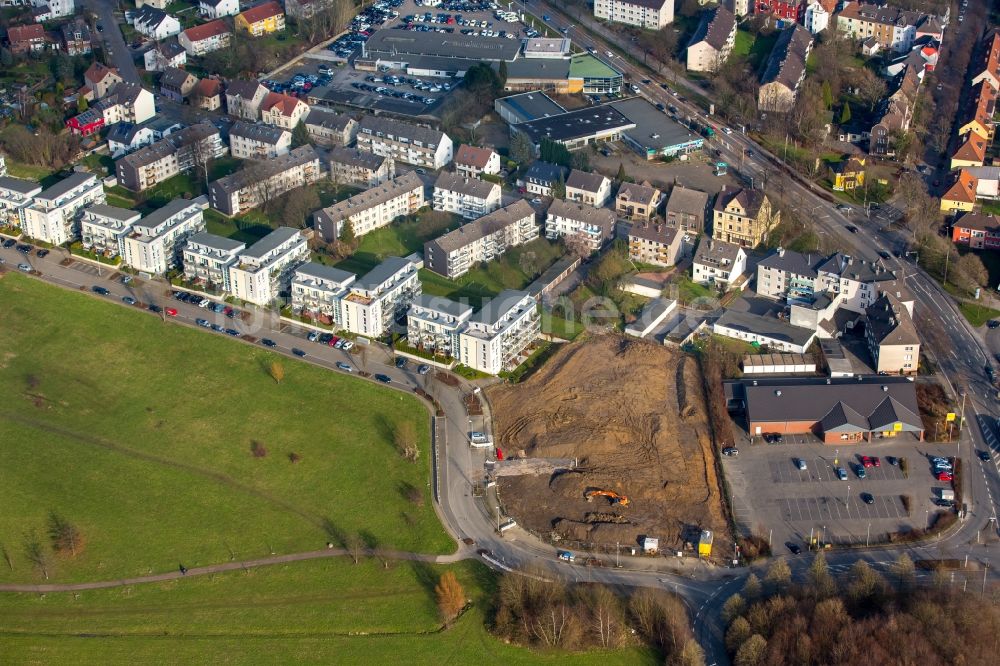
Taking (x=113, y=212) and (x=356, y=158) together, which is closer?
(x=113, y=212)

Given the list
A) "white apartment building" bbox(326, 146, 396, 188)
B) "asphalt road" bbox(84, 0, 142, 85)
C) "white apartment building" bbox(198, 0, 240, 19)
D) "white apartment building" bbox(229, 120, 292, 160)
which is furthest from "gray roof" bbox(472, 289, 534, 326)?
"white apartment building" bbox(198, 0, 240, 19)

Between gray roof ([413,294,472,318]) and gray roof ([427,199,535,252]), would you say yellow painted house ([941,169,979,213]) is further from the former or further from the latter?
gray roof ([413,294,472,318])

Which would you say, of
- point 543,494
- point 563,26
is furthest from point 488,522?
point 563,26

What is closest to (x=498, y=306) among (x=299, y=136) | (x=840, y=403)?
(x=840, y=403)

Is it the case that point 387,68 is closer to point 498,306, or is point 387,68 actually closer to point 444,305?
point 444,305

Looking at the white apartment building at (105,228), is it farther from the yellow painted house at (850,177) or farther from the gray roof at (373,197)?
the yellow painted house at (850,177)

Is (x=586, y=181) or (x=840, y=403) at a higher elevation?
(x=586, y=181)

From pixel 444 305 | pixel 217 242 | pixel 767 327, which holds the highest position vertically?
pixel 217 242
